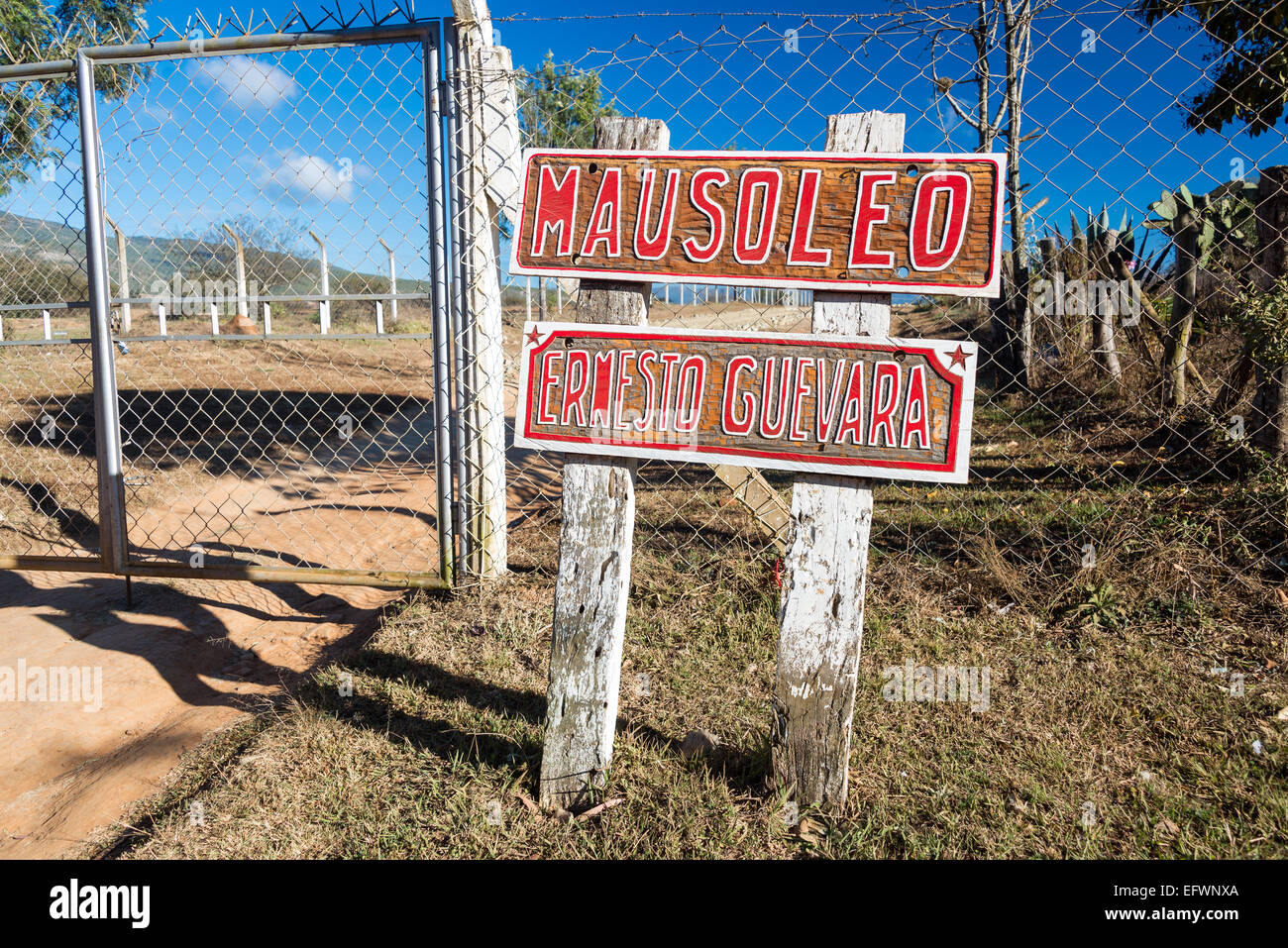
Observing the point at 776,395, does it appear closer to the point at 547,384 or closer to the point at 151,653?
the point at 547,384

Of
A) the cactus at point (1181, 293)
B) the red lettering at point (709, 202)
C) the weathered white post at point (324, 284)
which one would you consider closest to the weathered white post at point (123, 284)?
the weathered white post at point (324, 284)

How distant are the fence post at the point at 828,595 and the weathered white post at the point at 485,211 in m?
1.71

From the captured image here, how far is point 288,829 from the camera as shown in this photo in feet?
6.91

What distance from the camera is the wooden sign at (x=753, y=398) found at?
179cm

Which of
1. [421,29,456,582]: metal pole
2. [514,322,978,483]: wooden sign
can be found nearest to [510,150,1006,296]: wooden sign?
[514,322,978,483]: wooden sign

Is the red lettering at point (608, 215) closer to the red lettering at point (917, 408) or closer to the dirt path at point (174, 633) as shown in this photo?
the red lettering at point (917, 408)

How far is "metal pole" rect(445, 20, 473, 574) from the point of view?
10.3 ft

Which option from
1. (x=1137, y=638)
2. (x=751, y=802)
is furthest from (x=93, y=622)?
(x=1137, y=638)

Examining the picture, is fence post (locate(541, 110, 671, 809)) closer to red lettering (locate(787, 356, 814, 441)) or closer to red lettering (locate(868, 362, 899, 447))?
red lettering (locate(787, 356, 814, 441))

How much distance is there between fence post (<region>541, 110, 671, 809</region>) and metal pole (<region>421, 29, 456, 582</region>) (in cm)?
133

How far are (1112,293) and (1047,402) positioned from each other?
3.70ft

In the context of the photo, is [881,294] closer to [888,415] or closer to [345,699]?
[888,415]

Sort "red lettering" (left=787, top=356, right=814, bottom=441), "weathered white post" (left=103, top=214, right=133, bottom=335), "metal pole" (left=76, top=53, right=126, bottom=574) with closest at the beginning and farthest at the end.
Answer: "red lettering" (left=787, top=356, right=814, bottom=441), "metal pole" (left=76, top=53, right=126, bottom=574), "weathered white post" (left=103, top=214, right=133, bottom=335)

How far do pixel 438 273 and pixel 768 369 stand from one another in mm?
1853
